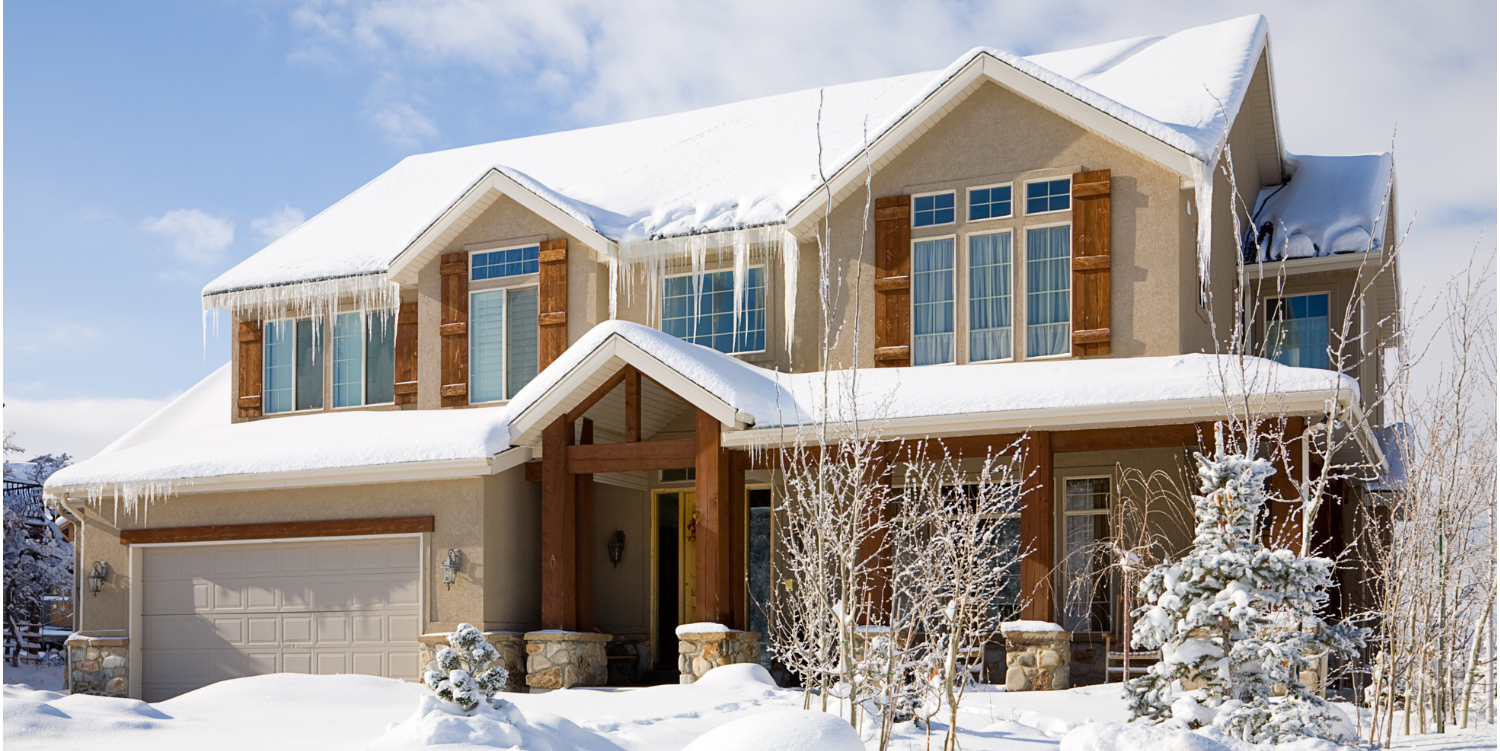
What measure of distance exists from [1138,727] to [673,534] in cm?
841

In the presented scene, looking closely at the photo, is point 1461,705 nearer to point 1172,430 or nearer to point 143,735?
point 1172,430

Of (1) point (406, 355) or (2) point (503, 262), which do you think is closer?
(2) point (503, 262)

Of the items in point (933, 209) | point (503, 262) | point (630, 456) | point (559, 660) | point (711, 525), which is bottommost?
point (559, 660)

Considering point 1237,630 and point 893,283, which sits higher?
point 893,283

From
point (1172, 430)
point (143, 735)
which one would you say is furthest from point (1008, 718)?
point (143, 735)

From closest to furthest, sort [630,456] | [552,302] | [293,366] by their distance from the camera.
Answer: [630,456]
[552,302]
[293,366]

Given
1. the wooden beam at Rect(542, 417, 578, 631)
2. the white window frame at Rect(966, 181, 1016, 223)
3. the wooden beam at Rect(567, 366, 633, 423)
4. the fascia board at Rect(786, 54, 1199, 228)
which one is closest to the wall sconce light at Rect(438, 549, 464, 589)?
the wooden beam at Rect(542, 417, 578, 631)

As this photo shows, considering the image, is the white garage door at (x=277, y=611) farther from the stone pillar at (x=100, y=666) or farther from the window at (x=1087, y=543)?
the window at (x=1087, y=543)

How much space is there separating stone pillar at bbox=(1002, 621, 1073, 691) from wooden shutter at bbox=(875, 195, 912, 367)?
323cm

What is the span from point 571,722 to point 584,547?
4.19 meters

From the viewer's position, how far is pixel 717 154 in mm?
16219

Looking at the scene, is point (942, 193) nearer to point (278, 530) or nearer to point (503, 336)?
point (503, 336)

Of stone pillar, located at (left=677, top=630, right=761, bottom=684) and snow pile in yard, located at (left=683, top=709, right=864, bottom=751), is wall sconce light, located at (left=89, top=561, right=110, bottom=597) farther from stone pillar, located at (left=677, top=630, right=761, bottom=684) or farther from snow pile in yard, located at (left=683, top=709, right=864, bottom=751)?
snow pile in yard, located at (left=683, top=709, right=864, bottom=751)

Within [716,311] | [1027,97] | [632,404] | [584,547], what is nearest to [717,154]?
[716,311]
